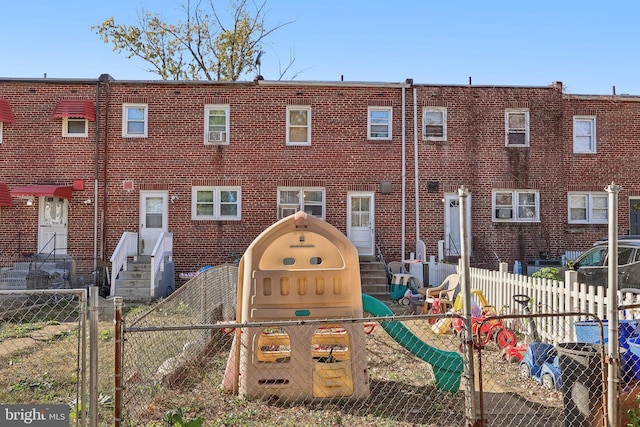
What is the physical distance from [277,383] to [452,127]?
14719 millimetres

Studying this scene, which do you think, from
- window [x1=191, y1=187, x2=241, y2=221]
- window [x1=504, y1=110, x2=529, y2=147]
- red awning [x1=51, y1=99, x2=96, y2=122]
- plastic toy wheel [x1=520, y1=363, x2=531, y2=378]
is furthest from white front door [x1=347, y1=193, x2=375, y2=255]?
plastic toy wheel [x1=520, y1=363, x2=531, y2=378]

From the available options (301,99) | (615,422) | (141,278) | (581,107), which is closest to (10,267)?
(141,278)

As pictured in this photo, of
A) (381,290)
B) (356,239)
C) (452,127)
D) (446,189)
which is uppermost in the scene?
(452,127)

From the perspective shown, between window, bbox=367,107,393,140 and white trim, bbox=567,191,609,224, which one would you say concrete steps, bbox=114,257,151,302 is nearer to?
window, bbox=367,107,393,140

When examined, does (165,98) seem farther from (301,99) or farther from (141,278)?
(141,278)

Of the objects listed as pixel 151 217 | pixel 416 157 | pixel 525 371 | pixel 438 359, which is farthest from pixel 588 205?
pixel 151 217

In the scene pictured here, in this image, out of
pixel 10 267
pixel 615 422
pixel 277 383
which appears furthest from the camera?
pixel 10 267

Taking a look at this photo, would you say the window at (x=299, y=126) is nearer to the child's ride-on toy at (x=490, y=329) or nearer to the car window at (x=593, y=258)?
the car window at (x=593, y=258)

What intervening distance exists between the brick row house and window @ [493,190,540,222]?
Result: 4cm

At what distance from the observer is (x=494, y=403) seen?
6523 mm

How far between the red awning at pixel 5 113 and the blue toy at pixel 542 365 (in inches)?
698

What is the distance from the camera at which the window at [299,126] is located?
1909 cm

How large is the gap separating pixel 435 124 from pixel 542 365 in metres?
13.2

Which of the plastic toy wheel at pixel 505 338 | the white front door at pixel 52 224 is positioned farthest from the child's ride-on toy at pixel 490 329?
the white front door at pixel 52 224
